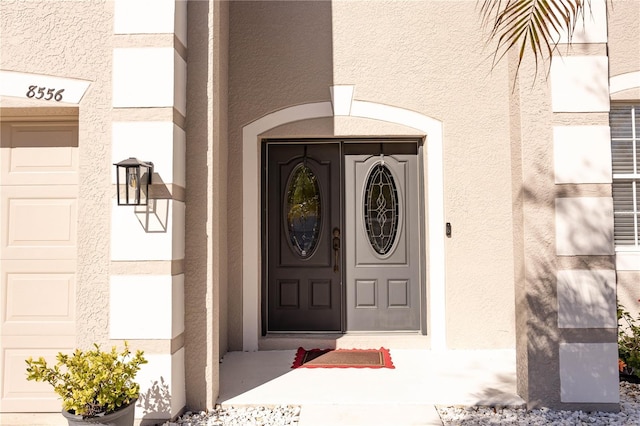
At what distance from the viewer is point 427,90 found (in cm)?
565

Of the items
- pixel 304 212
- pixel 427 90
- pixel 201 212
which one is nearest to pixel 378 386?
pixel 201 212

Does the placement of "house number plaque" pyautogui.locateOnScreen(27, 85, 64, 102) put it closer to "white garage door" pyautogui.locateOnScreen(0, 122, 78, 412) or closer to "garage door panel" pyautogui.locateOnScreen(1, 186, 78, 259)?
"white garage door" pyautogui.locateOnScreen(0, 122, 78, 412)

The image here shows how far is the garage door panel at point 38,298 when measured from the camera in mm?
3709

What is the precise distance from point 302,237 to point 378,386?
7.36 feet

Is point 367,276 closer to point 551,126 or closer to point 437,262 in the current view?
point 437,262

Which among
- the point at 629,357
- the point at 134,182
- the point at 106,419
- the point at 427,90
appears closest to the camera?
the point at 106,419

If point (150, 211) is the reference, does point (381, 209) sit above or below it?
above

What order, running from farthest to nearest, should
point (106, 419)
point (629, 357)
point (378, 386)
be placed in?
point (629, 357) < point (378, 386) < point (106, 419)

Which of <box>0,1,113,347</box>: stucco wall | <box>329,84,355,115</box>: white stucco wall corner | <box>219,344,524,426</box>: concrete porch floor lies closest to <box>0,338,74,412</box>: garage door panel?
<box>0,1,113,347</box>: stucco wall

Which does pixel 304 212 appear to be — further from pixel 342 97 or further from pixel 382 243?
pixel 342 97

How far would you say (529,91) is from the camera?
3879 millimetres

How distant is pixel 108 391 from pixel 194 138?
2040mm

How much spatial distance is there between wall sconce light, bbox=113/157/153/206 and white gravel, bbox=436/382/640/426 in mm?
2988

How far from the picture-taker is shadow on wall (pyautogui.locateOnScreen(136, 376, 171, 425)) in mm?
3529
